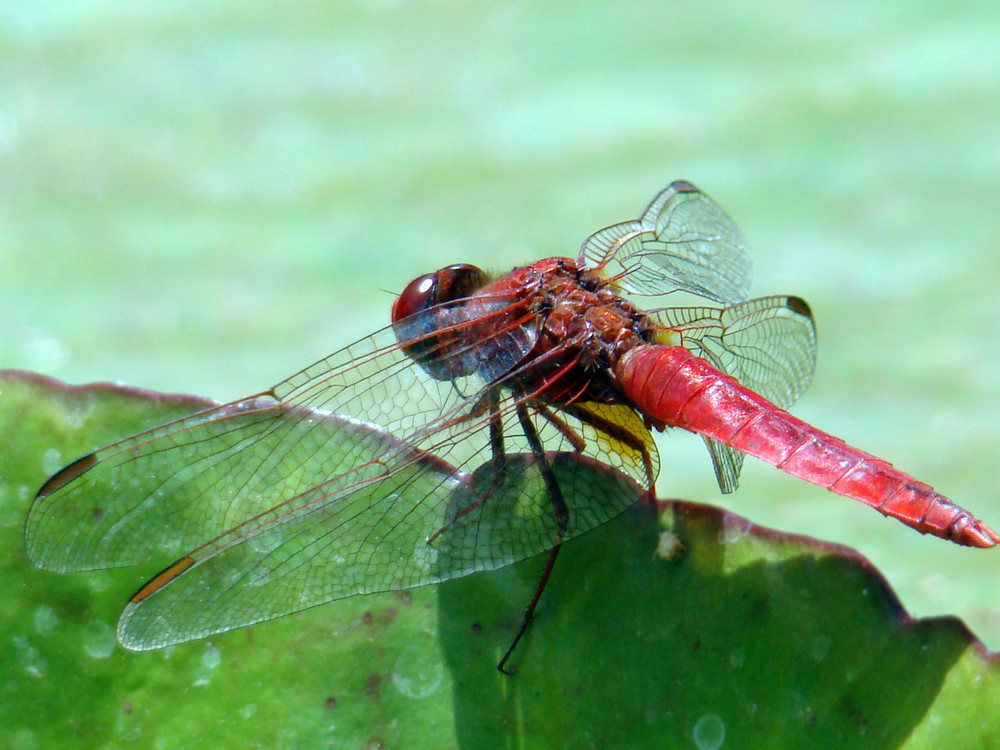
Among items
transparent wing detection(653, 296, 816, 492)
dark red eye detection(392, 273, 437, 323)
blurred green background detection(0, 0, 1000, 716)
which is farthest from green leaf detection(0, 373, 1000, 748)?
blurred green background detection(0, 0, 1000, 716)

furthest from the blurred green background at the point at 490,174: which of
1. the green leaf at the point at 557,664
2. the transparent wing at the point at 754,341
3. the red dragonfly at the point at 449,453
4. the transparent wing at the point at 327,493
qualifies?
the green leaf at the point at 557,664

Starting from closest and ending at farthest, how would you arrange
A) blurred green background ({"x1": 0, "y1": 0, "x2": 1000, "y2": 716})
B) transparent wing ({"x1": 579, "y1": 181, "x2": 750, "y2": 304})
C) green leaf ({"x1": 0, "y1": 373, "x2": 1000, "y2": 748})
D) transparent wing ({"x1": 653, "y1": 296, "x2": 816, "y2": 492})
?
green leaf ({"x1": 0, "y1": 373, "x2": 1000, "y2": 748}), transparent wing ({"x1": 653, "y1": 296, "x2": 816, "y2": 492}), transparent wing ({"x1": 579, "y1": 181, "x2": 750, "y2": 304}), blurred green background ({"x1": 0, "y1": 0, "x2": 1000, "y2": 716})

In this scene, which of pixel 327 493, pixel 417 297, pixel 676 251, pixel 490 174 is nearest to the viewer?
pixel 327 493

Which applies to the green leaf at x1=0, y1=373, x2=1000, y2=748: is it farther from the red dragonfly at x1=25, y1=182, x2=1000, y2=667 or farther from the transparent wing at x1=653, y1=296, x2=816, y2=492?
the transparent wing at x1=653, y1=296, x2=816, y2=492

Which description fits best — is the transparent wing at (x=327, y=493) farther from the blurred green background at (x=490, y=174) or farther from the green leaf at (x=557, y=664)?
the blurred green background at (x=490, y=174)

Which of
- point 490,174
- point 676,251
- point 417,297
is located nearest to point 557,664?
point 417,297

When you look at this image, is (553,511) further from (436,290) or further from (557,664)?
(436,290)
